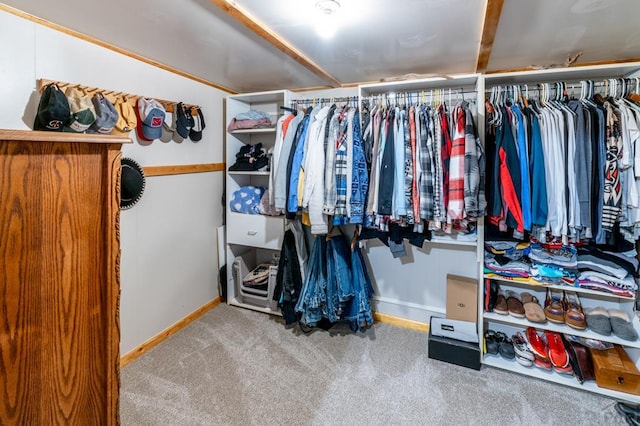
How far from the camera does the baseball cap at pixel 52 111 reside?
5.31ft

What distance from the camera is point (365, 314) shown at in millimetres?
2559

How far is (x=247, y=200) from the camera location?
2.98m

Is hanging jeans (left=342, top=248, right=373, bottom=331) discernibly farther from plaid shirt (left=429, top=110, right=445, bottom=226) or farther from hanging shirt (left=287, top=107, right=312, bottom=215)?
plaid shirt (left=429, top=110, right=445, bottom=226)

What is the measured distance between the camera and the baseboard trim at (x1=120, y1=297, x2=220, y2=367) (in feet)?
7.43

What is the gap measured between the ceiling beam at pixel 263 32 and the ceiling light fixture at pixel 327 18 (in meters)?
0.23

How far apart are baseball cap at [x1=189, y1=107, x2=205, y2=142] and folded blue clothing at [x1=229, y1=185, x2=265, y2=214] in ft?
1.96

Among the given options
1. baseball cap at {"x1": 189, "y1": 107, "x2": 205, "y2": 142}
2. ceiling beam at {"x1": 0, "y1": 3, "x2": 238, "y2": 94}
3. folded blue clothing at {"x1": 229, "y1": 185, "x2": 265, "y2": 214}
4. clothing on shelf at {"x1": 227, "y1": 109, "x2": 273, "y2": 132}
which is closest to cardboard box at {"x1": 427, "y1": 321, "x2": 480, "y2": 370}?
folded blue clothing at {"x1": 229, "y1": 185, "x2": 265, "y2": 214}

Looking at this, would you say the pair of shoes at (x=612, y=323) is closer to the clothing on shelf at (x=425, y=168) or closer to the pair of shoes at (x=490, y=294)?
the pair of shoes at (x=490, y=294)

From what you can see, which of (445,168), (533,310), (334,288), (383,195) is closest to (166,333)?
(334,288)

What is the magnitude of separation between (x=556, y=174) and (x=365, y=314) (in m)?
1.57

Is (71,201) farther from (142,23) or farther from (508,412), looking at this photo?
(508,412)

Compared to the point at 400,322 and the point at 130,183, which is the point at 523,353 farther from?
the point at 130,183

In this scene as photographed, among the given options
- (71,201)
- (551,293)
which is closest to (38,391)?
(71,201)

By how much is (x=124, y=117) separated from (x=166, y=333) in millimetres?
1623
